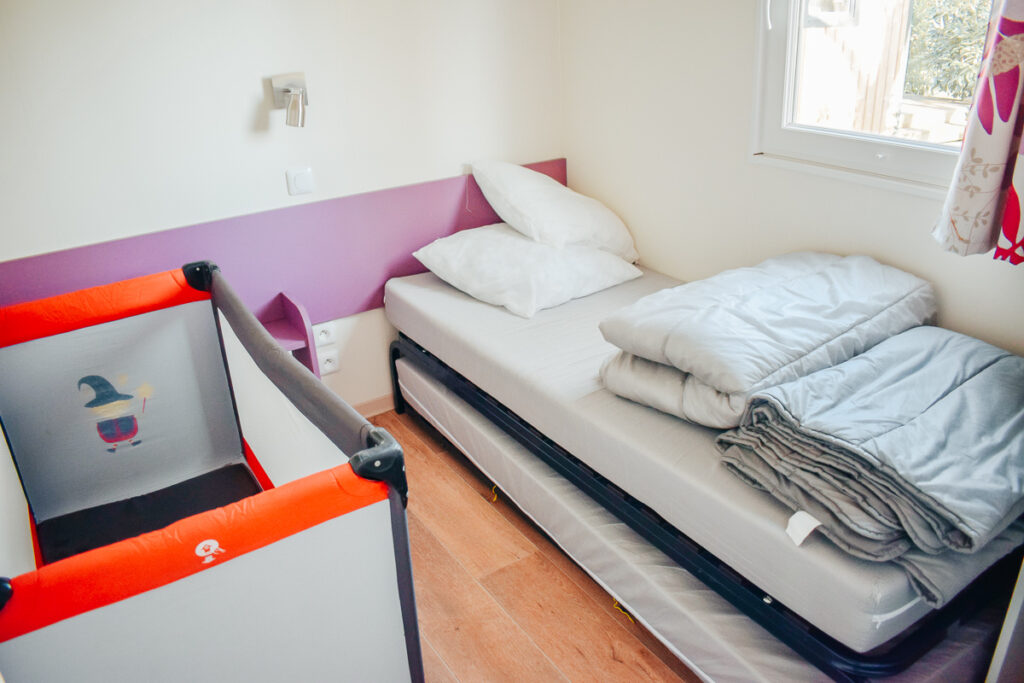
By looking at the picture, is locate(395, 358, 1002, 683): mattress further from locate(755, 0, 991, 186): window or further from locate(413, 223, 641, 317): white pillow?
locate(755, 0, 991, 186): window

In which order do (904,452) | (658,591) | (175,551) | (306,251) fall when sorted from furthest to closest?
(306,251)
(658,591)
(904,452)
(175,551)

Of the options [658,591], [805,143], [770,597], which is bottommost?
[658,591]

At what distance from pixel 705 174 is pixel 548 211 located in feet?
1.73

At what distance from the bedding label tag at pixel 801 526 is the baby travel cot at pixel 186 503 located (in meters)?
0.66

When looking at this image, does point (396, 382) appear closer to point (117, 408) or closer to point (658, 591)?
point (117, 408)

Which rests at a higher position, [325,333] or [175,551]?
[175,551]

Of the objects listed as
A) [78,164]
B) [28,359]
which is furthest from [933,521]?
[78,164]

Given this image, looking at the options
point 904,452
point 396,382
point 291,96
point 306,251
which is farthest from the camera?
point 396,382

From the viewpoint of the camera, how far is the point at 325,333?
2.65m

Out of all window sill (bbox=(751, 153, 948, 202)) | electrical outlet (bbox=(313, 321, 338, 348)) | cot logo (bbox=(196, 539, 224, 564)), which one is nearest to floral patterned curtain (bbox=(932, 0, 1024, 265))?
window sill (bbox=(751, 153, 948, 202))

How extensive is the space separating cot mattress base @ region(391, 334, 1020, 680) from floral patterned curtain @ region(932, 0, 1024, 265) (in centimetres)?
60

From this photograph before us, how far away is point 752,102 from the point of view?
2.18 metres

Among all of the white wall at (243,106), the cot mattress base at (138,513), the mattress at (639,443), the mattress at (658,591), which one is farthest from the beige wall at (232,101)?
the mattress at (658,591)

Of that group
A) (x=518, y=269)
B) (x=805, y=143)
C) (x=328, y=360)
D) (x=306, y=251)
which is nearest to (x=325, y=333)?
(x=328, y=360)
